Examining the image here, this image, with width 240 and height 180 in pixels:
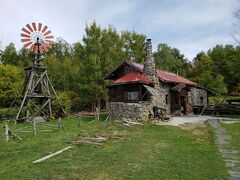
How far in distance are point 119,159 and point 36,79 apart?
67.0 ft

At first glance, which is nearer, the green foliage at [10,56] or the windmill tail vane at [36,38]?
the windmill tail vane at [36,38]

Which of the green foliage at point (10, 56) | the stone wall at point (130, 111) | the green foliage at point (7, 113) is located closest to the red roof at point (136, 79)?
the stone wall at point (130, 111)

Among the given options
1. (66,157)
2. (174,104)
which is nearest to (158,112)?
(174,104)

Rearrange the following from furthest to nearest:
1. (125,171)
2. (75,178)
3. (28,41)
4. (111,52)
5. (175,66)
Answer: (175,66) → (111,52) → (28,41) → (125,171) → (75,178)

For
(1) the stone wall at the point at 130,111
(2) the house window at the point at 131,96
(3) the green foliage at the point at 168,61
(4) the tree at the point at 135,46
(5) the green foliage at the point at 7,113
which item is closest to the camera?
(1) the stone wall at the point at 130,111

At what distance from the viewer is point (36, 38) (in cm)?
2725

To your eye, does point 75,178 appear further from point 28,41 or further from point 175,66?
point 175,66

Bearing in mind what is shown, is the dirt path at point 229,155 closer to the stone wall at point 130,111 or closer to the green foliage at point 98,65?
the stone wall at point 130,111

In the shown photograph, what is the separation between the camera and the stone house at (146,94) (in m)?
22.9

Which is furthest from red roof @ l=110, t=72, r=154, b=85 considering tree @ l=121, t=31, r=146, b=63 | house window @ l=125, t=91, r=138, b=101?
tree @ l=121, t=31, r=146, b=63

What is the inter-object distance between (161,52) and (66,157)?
5221 cm

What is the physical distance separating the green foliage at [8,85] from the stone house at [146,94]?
474 inches

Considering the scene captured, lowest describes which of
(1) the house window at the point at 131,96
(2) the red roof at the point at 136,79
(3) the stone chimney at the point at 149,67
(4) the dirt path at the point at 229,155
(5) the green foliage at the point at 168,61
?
(4) the dirt path at the point at 229,155

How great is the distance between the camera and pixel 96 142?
1258 cm
